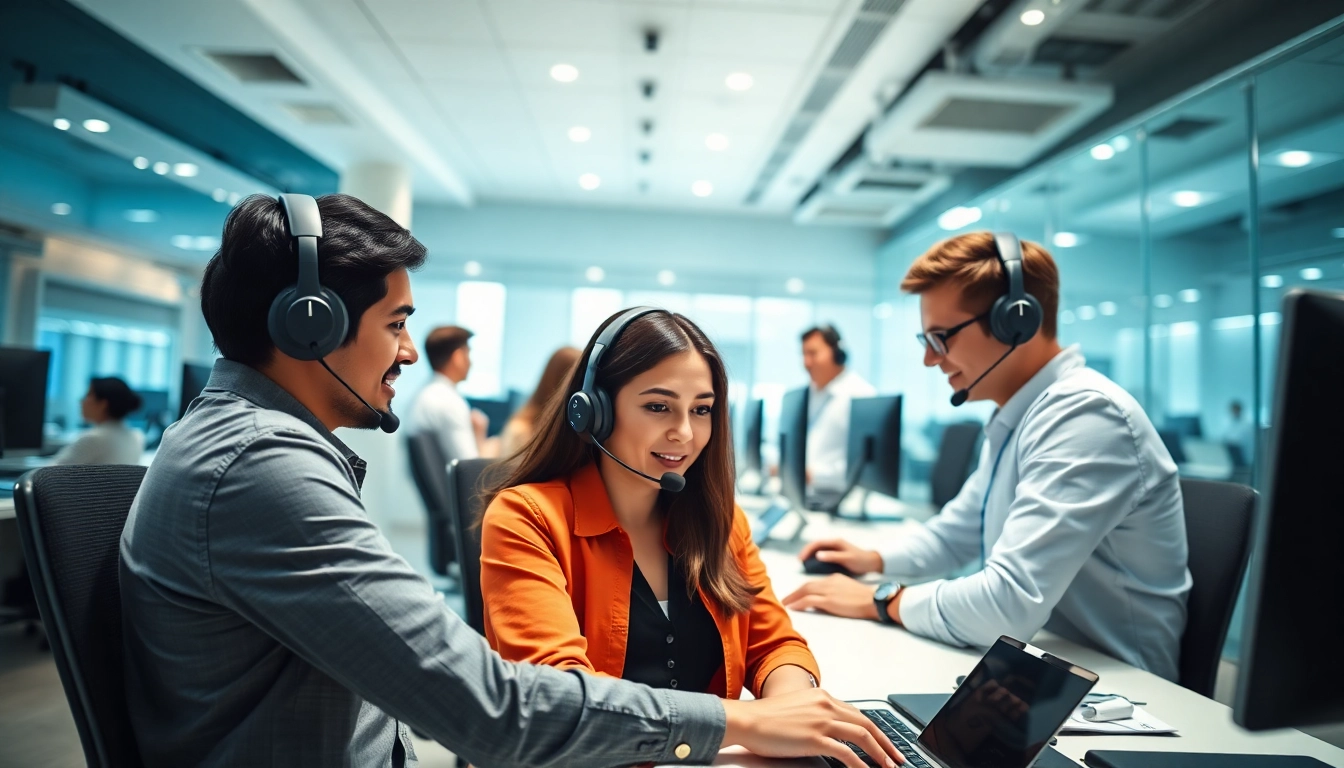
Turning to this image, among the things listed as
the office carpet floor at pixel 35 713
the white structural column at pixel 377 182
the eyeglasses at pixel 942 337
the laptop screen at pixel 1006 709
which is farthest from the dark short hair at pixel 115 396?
the laptop screen at pixel 1006 709

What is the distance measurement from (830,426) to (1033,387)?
260 centimetres

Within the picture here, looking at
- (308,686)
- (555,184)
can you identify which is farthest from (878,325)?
(308,686)

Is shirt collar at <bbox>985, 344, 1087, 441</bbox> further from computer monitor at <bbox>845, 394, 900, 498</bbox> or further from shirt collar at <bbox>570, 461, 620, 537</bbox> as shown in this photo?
computer monitor at <bbox>845, 394, 900, 498</bbox>

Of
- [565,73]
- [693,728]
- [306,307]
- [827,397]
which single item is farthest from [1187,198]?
[306,307]

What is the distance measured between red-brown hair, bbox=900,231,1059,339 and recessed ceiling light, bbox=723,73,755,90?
3.17 meters

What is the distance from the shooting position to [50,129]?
164 inches

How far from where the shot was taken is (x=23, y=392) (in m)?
3.03

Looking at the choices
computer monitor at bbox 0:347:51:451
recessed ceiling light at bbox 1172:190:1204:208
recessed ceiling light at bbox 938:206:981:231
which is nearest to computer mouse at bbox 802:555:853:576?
recessed ceiling light at bbox 1172:190:1204:208

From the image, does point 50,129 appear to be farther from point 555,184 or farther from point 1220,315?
point 1220,315

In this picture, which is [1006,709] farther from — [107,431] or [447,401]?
[107,431]

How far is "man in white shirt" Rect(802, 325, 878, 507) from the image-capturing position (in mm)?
4188

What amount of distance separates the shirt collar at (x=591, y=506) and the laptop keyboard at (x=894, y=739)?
46 centimetres

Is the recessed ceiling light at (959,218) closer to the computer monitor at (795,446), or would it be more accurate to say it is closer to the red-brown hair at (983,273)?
the computer monitor at (795,446)

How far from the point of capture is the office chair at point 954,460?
388cm
